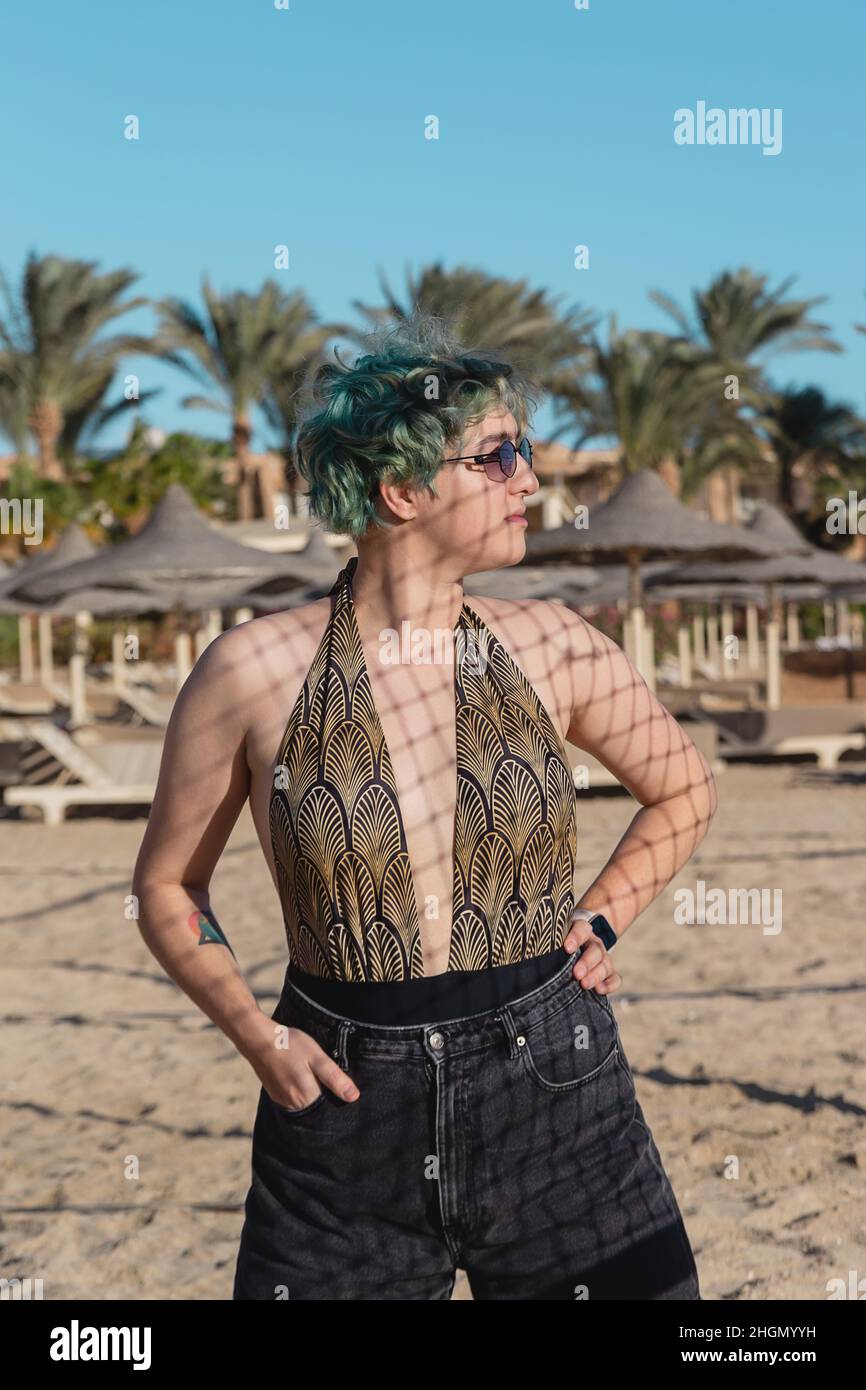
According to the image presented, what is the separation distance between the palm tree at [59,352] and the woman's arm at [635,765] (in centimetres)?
2829

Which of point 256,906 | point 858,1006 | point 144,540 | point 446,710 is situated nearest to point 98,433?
point 144,540

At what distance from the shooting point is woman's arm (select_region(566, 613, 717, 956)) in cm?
180

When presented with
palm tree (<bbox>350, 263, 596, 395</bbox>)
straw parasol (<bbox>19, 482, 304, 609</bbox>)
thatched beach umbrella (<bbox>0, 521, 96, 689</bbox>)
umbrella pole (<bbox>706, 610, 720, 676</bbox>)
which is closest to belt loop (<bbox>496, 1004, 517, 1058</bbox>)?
straw parasol (<bbox>19, 482, 304, 609</bbox>)

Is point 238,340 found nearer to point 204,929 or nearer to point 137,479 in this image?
point 137,479

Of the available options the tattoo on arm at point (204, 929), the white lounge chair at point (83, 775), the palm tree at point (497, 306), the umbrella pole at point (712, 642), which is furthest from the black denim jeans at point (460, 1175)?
the umbrella pole at point (712, 642)

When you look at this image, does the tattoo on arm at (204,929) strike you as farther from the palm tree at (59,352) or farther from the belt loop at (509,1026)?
the palm tree at (59,352)

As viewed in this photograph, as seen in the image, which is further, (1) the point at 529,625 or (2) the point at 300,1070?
(1) the point at 529,625

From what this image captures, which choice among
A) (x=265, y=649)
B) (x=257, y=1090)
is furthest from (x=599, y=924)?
(x=257, y=1090)

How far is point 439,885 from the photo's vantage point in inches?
64.8

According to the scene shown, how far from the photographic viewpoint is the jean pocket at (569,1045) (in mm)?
1626

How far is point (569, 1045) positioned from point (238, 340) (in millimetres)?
30175

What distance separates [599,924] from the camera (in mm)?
1773

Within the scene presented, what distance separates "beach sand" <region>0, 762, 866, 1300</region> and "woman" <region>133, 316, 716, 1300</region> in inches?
4.6

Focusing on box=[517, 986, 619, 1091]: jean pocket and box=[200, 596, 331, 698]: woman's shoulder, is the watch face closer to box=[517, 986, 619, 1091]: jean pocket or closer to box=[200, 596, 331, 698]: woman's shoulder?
box=[517, 986, 619, 1091]: jean pocket
